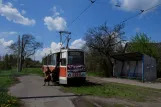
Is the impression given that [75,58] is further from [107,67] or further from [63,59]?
[107,67]

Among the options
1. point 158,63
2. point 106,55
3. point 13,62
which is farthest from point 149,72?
point 13,62

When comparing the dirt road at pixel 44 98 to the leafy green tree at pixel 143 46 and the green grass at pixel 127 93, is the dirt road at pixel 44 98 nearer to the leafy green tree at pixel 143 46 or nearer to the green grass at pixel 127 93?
the green grass at pixel 127 93

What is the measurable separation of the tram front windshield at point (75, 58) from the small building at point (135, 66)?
30.6 ft

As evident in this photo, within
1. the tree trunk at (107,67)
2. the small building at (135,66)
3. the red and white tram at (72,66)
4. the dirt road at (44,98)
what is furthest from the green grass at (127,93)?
the tree trunk at (107,67)

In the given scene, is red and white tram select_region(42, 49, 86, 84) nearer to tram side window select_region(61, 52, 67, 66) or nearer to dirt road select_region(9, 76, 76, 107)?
tram side window select_region(61, 52, 67, 66)

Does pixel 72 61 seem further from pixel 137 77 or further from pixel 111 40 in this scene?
pixel 111 40

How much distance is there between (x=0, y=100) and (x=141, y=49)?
33558 mm

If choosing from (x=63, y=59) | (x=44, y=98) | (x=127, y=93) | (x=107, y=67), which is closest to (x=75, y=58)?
(x=63, y=59)

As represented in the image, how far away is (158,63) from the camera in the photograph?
1569 inches

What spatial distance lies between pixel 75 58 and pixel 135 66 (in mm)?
13653

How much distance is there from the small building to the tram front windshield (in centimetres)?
931

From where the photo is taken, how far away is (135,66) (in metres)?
36.8

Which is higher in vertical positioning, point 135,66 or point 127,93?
point 135,66

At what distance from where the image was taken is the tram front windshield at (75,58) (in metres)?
25.3
